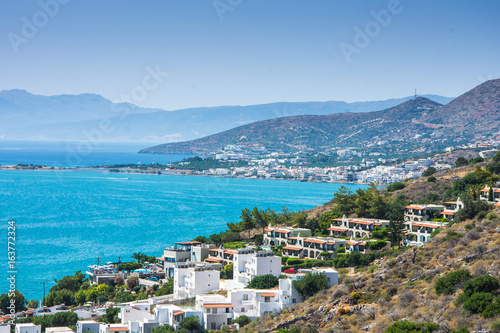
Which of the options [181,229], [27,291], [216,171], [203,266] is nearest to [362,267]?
[203,266]

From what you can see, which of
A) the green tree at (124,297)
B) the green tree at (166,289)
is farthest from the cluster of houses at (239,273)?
the green tree at (124,297)

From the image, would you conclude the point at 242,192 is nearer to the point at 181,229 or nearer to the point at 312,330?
the point at 181,229

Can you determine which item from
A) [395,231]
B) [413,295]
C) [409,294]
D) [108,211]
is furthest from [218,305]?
[108,211]

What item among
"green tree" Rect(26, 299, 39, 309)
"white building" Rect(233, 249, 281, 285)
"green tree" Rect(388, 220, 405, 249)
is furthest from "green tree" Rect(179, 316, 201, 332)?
"green tree" Rect(388, 220, 405, 249)

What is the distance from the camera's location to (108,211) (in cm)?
7731

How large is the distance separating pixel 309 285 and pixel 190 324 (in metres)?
4.29

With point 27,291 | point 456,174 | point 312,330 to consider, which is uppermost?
point 456,174

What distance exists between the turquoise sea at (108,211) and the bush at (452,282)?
25.2m

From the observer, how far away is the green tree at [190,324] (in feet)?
75.4

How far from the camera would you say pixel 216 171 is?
151500mm

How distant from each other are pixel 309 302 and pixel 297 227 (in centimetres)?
1777

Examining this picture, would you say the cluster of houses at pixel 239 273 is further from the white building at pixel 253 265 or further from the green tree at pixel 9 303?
the green tree at pixel 9 303

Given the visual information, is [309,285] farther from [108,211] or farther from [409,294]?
[108,211]

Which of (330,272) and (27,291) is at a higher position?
(330,272)
